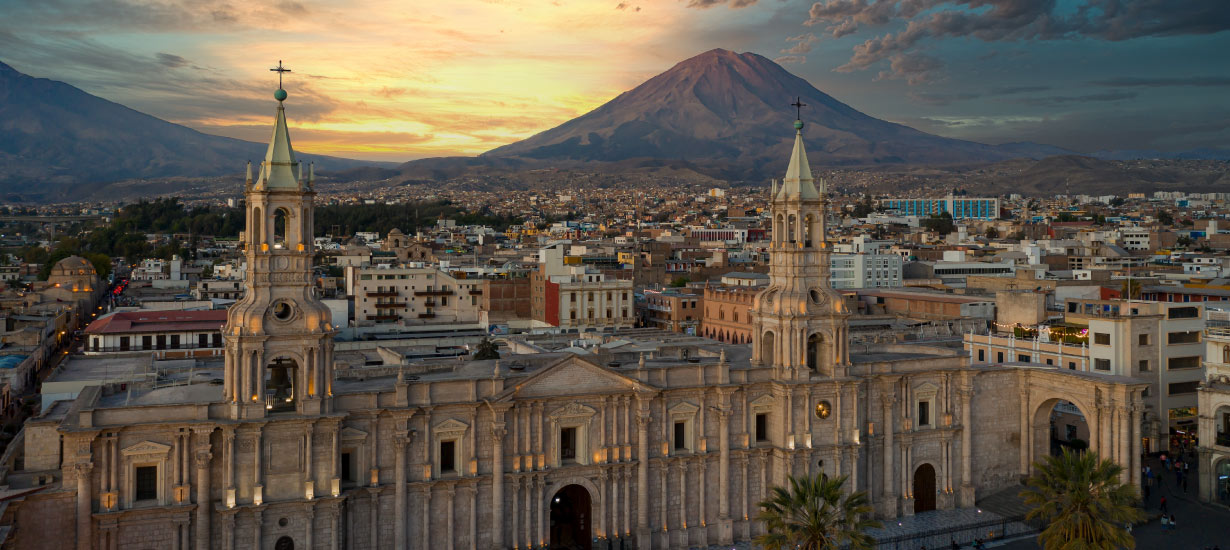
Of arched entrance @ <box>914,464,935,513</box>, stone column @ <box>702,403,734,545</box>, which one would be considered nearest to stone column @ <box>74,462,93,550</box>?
stone column @ <box>702,403,734,545</box>

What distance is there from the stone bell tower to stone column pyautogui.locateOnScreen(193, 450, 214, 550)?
2092cm

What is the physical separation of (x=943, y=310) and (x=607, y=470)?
150 feet

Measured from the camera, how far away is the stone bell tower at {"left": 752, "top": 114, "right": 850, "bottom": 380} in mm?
41562

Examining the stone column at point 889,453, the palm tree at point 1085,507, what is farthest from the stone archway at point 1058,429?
the palm tree at point 1085,507

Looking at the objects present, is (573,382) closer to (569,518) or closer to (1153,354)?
(569,518)

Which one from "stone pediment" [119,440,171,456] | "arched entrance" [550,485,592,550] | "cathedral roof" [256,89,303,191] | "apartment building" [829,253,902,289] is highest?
"cathedral roof" [256,89,303,191]

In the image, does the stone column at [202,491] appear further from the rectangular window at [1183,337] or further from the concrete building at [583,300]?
the concrete building at [583,300]

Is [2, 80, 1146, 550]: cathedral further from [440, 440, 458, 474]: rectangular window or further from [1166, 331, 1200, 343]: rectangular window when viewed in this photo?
[1166, 331, 1200, 343]: rectangular window

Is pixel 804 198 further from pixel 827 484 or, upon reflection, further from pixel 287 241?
pixel 287 241

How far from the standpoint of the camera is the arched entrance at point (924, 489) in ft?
151

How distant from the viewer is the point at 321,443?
115ft

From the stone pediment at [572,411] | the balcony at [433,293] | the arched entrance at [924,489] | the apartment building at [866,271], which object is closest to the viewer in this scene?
the stone pediment at [572,411]

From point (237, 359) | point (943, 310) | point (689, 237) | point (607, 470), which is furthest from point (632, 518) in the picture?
point (689, 237)

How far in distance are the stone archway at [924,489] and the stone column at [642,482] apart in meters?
13.1
